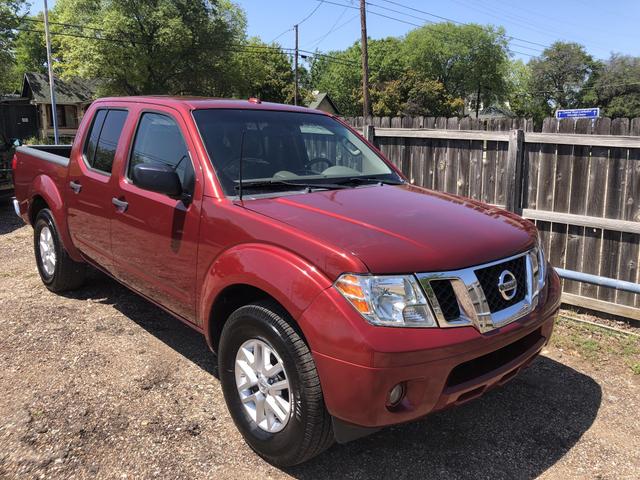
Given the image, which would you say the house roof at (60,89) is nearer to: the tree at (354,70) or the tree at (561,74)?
the tree at (354,70)

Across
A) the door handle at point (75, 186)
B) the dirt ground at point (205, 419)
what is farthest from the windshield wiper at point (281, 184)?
the door handle at point (75, 186)

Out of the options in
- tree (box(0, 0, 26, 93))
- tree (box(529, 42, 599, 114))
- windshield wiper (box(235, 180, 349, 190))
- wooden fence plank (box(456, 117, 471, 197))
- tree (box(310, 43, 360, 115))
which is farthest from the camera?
tree (box(529, 42, 599, 114))

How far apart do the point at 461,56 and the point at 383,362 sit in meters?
88.2

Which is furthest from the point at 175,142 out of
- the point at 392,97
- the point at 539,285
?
the point at 392,97

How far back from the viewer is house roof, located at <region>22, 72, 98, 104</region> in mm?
49344

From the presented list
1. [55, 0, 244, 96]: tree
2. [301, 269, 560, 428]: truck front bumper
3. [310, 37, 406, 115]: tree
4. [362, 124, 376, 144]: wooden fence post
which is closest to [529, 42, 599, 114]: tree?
[310, 37, 406, 115]: tree

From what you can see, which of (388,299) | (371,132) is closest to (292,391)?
(388,299)

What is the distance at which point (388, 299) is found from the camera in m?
2.40

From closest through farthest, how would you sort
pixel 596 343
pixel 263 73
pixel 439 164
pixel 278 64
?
pixel 596 343 < pixel 439 164 < pixel 263 73 < pixel 278 64

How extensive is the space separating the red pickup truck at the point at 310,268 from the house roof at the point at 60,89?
2007 inches

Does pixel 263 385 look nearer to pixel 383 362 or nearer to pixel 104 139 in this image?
pixel 383 362

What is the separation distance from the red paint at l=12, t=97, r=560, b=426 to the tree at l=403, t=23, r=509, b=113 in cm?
8231

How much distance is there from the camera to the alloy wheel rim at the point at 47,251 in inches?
214

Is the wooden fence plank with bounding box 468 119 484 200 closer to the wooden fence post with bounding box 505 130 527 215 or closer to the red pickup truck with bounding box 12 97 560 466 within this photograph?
the wooden fence post with bounding box 505 130 527 215
